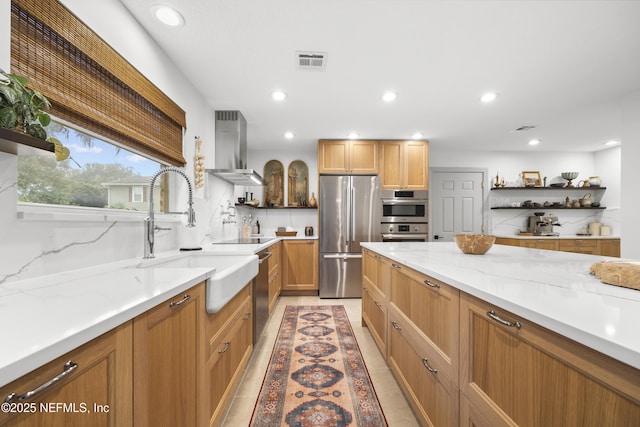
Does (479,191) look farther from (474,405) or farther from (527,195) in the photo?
(474,405)

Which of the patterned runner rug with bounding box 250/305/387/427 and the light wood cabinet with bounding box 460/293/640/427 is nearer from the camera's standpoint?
the light wood cabinet with bounding box 460/293/640/427

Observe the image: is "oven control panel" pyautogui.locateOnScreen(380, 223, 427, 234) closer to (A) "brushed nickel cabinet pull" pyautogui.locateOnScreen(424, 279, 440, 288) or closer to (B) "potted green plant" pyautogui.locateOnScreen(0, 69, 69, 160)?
(A) "brushed nickel cabinet pull" pyautogui.locateOnScreen(424, 279, 440, 288)

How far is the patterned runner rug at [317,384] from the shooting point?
163 centimetres

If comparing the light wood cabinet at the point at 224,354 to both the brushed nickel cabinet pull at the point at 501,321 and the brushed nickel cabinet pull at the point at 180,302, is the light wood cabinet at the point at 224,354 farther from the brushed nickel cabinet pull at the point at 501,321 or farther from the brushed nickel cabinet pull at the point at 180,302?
the brushed nickel cabinet pull at the point at 501,321

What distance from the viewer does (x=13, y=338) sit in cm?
54

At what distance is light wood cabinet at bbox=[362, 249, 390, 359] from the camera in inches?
86.5

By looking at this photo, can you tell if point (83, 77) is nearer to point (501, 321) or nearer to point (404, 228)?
point (501, 321)

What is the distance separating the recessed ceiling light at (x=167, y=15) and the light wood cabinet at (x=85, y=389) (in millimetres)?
1878

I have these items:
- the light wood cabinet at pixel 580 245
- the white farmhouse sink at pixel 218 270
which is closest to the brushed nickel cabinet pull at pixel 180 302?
the white farmhouse sink at pixel 218 270

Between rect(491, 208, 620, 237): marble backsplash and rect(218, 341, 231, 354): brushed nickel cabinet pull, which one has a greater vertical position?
rect(491, 208, 620, 237): marble backsplash

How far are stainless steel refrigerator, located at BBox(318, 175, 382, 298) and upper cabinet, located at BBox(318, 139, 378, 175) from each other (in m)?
0.14

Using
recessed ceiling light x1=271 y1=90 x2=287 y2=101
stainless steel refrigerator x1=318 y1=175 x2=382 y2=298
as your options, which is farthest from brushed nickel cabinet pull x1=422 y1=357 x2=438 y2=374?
stainless steel refrigerator x1=318 y1=175 x2=382 y2=298

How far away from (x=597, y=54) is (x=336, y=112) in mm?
2331

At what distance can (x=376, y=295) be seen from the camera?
8.16ft
